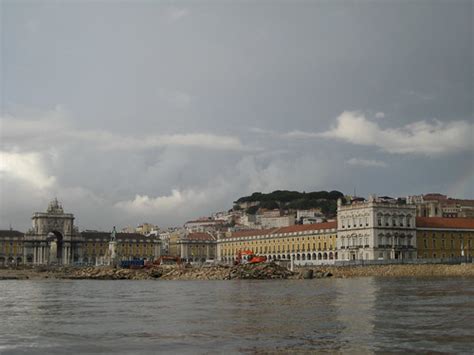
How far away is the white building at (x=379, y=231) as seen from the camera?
398ft

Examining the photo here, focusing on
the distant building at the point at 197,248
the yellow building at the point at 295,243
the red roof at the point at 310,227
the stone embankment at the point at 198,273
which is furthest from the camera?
the distant building at the point at 197,248

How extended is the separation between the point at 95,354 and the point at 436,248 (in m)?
113

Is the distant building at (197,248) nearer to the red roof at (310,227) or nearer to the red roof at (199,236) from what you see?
the red roof at (199,236)

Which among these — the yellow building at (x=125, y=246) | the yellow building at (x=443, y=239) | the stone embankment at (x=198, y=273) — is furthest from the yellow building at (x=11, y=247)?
the yellow building at (x=443, y=239)

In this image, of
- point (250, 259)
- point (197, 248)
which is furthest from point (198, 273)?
point (197, 248)

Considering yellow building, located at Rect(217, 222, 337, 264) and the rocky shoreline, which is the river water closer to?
the rocky shoreline

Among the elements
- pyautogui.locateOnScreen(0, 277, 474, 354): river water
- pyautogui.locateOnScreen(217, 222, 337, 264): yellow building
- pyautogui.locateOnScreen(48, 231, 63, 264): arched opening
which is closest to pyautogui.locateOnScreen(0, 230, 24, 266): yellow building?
pyautogui.locateOnScreen(48, 231, 63, 264): arched opening

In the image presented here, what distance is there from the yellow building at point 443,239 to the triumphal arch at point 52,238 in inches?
3538

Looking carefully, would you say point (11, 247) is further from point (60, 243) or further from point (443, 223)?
point (443, 223)

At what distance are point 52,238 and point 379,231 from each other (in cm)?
9824

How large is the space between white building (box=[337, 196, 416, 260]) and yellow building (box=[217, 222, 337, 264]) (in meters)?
6.00

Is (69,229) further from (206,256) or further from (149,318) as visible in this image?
(149,318)

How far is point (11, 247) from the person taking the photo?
180750 mm

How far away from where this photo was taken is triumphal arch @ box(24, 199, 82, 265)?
7028 inches
